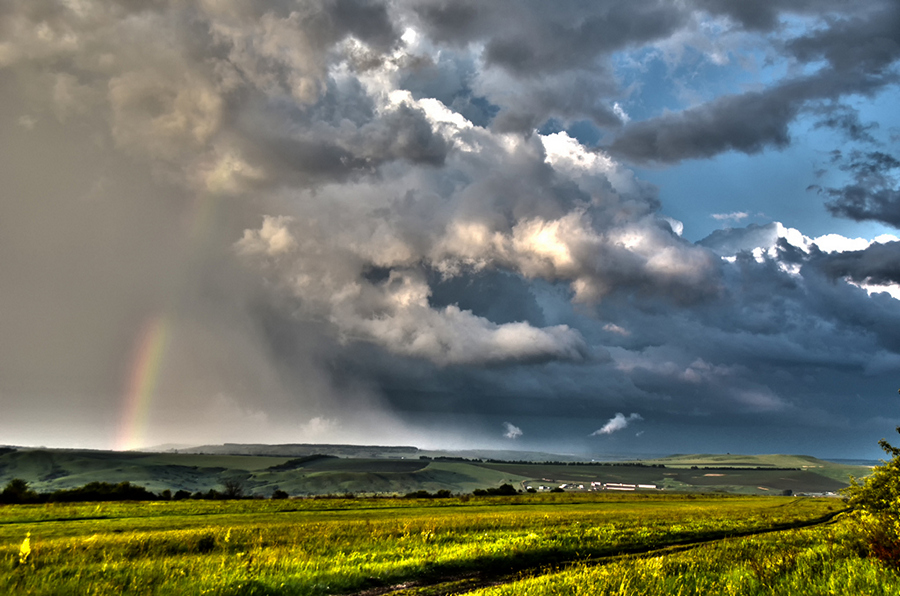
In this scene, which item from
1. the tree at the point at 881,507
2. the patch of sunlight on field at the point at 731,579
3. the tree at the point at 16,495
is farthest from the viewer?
the tree at the point at 16,495

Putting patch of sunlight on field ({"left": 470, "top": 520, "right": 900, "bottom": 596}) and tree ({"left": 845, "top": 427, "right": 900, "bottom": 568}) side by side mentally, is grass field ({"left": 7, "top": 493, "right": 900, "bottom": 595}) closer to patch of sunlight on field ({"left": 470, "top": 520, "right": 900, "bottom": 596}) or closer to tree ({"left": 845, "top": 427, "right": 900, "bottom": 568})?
patch of sunlight on field ({"left": 470, "top": 520, "right": 900, "bottom": 596})

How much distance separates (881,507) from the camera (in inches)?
816

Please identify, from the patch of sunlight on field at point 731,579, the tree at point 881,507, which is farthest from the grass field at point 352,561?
the tree at point 881,507

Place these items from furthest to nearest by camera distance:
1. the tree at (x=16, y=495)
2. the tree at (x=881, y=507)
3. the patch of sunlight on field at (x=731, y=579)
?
the tree at (x=16, y=495), the tree at (x=881, y=507), the patch of sunlight on field at (x=731, y=579)

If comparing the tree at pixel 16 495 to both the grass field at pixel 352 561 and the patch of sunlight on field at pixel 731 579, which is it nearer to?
the grass field at pixel 352 561

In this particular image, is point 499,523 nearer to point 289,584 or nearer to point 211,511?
point 289,584

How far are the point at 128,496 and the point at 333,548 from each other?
10105cm

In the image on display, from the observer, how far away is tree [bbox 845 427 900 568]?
14.3 m

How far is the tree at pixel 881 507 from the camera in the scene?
47.1 ft

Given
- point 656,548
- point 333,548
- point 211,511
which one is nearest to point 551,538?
point 656,548

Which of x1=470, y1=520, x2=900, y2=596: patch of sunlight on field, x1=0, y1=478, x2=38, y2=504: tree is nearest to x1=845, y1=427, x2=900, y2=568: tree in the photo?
x1=470, y1=520, x2=900, y2=596: patch of sunlight on field

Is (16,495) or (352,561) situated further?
(16,495)

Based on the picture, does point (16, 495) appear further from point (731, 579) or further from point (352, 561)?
point (731, 579)

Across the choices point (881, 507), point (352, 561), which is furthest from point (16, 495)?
point (881, 507)
